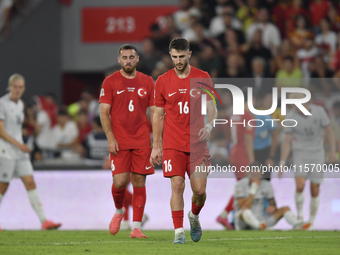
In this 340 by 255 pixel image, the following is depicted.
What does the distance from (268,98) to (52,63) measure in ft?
28.0

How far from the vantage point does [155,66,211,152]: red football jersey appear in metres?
6.47

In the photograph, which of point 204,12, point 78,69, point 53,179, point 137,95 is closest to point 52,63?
point 78,69

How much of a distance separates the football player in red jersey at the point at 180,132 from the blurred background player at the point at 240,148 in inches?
140

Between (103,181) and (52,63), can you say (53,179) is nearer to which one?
(103,181)

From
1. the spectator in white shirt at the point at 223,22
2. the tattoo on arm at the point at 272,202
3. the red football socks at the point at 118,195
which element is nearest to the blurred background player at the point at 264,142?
the tattoo on arm at the point at 272,202

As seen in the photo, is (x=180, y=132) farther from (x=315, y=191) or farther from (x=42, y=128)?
(x=42, y=128)

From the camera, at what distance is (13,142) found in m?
9.05

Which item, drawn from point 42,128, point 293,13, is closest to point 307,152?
point 293,13

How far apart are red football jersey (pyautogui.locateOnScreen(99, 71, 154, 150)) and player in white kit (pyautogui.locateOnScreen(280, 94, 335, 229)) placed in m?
3.33

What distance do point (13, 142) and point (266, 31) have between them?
7.42 m

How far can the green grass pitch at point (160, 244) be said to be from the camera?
597cm

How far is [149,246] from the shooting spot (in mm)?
6445

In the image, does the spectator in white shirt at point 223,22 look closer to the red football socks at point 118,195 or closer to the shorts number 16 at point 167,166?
the red football socks at point 118,195

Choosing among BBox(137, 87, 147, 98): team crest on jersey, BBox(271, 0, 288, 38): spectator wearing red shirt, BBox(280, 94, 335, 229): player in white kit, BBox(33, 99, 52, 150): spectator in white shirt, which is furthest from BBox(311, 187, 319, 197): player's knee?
BBox(33, 99, 52, 150): spectator in white shirt
